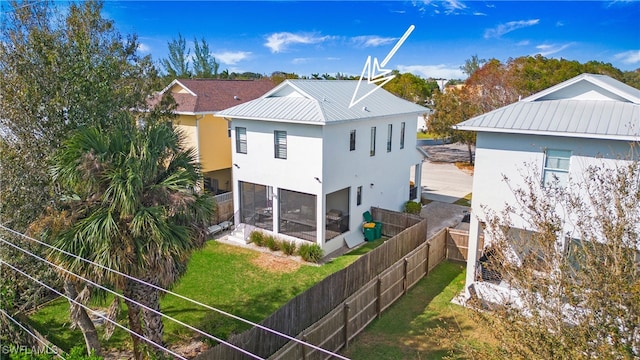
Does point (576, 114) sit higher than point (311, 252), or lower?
higher

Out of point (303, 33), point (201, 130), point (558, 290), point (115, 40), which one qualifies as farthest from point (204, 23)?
point (558, 290)

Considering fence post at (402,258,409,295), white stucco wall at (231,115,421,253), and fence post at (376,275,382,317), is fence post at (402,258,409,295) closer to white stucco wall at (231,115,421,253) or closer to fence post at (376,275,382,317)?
fence post at (376,275,382,317)

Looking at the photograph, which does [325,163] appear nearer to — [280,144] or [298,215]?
[280,144]

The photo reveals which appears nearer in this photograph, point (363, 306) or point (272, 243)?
point (363, 306)

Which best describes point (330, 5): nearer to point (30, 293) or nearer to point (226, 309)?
point (226, 309)

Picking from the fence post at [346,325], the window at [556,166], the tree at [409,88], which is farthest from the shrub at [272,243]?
the tree at [409,88]

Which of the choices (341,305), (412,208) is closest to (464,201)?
(412,208)

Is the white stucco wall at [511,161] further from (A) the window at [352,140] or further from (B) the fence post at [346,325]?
(A) the window at [352,140]
